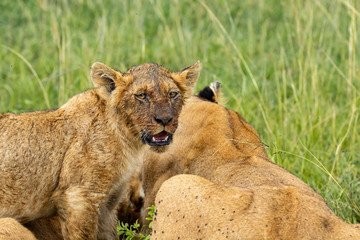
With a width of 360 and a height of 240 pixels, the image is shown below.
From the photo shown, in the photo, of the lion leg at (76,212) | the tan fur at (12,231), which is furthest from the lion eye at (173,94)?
the tan fur at (12,231)

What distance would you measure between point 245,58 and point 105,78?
3836 mm

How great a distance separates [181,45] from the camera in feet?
27.8

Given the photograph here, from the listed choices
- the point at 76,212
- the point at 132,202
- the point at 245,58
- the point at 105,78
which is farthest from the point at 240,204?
the point at 245,58

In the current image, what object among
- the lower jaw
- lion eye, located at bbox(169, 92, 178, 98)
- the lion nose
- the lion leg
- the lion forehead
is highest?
the lion forehead

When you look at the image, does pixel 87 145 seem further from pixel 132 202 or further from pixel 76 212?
pixel 132 202

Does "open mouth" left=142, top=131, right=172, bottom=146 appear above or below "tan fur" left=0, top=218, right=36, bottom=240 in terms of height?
above

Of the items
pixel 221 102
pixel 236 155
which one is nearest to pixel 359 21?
pixel 221 102

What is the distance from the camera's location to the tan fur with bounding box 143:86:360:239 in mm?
3742

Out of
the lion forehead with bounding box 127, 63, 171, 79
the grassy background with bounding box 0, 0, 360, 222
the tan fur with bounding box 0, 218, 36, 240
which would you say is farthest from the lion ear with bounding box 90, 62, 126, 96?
the grassy background with bounding box 0, 0, 360, 222

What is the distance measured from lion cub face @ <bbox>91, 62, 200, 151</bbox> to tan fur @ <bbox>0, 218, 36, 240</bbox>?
114cm

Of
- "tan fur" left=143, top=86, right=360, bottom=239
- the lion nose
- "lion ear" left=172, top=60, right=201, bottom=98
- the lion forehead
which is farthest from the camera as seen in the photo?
"lion ear" left=172, top=60, right=201, bottom=98

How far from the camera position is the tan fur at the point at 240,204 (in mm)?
3742

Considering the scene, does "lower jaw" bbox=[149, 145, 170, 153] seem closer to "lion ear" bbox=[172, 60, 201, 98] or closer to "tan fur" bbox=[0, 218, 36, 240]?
"lion ear" bbox=[172, 60, 201, 98]

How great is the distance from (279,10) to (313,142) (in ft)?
12.8
